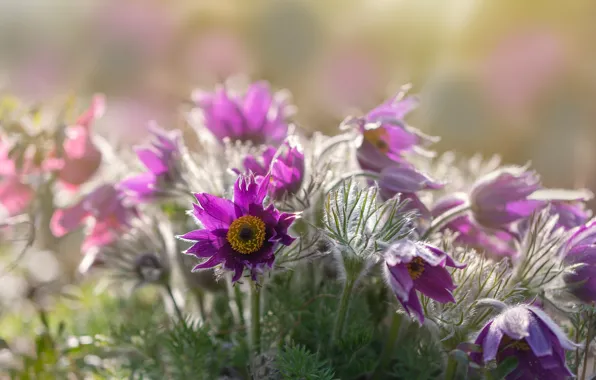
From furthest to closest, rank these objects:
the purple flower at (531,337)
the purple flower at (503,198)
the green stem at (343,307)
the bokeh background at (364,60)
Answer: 1. the bokeh background at (364,60)
2. the purple flower at (503,198)
3. the green stem at (343,307)
4. the purple flower at (531,337)

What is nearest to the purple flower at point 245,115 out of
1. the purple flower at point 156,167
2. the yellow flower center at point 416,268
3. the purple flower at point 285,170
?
the purple flower at point 156,167

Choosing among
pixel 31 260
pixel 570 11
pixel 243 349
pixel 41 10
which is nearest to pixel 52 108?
pixel 31 260

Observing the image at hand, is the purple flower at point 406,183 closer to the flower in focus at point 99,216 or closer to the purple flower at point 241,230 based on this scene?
the purple flower at point 241,230

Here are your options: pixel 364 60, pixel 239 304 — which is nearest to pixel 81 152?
pixel 239 304

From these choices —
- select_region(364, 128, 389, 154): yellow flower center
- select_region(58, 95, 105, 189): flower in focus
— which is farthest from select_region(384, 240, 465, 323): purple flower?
select_region(58, 95, 105, 189): flower in focus

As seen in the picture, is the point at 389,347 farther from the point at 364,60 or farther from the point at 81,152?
the point at 364,60

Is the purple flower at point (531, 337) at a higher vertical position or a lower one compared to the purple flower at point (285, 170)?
lower

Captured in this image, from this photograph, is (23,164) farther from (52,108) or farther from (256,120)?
(256,120)
